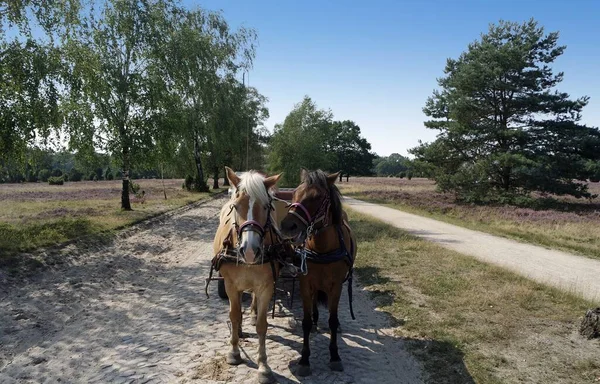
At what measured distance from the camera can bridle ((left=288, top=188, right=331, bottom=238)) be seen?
13.4 ft

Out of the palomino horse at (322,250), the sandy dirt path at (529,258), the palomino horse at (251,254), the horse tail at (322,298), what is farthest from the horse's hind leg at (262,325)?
the sandy dirt path at (529,258)

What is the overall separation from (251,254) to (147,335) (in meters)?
2.86

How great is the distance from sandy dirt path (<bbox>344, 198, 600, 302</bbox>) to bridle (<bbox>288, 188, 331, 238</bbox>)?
6.20m

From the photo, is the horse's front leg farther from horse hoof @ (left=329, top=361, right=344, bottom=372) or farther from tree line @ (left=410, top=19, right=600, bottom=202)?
tree line @ (left=410, top=19, right=600, bottom=202)

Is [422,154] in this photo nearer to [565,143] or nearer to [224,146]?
[565,143]

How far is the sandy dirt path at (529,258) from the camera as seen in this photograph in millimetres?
8422

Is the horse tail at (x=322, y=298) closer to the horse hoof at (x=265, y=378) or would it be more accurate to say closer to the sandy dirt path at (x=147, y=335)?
the sandy dirt path at (x=147, y=335)

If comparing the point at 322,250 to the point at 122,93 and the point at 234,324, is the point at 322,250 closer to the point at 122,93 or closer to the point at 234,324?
the point at 234,324

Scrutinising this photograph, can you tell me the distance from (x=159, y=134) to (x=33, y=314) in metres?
13.4

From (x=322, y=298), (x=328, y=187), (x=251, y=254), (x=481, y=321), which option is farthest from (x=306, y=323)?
(x=481, y=321)

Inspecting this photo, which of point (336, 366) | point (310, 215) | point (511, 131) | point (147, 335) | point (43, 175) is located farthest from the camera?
point (43, 175)

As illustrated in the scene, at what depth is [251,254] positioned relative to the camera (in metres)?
3.79

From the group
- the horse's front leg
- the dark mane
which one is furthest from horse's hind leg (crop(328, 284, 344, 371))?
the dark mane

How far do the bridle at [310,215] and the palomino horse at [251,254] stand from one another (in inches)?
13.9
